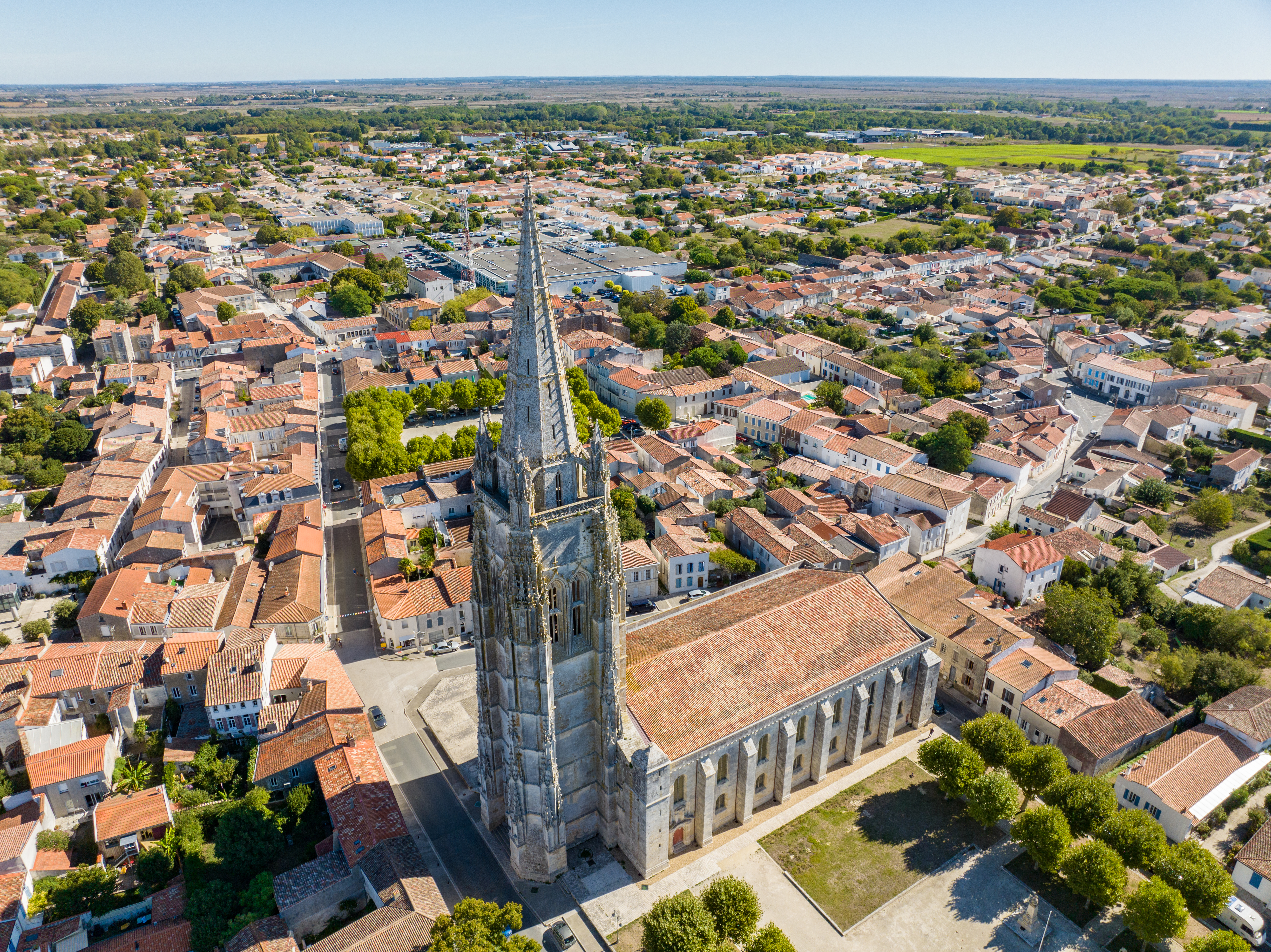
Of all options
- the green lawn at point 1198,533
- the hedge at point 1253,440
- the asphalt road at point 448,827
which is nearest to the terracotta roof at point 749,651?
the asphalt road at point 448,827

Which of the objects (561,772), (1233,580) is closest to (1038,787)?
(561,772)

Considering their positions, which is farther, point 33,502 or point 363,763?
point 33,502

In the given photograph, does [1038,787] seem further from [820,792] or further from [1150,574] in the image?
[1150,574]

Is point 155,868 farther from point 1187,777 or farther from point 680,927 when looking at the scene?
point 1187,777

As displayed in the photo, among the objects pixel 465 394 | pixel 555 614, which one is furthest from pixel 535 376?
pixel 465 394

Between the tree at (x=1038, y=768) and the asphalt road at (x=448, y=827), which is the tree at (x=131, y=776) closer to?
the asphalt road at (x=448, y=827)
